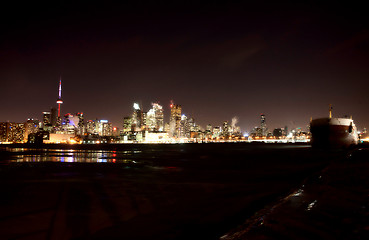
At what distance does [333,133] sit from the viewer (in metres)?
73.0

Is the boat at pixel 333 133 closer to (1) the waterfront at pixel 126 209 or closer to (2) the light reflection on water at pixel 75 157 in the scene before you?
(2) the light reflection on water at pixel 75 157

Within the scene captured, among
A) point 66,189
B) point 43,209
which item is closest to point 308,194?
point 43,209

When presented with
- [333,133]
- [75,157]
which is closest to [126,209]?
[75,157]

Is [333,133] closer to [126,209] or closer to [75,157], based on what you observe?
[75,157]

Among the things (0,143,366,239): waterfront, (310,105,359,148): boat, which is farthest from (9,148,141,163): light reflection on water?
(310,105,359,148): boat

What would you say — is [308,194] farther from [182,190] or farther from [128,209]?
[128,209]

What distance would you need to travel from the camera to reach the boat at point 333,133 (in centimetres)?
7288

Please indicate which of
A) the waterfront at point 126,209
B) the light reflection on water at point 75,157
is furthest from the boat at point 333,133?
the waterfront at point 126,209

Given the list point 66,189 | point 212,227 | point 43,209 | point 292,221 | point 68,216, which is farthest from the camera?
point 66,189

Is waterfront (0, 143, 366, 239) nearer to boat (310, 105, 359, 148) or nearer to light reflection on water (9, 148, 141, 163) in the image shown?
light reflection on water (9, 148, 141, 163)

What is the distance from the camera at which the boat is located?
72875 millimetres

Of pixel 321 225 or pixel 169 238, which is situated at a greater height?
pixel 321 225

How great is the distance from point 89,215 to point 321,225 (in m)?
6.41

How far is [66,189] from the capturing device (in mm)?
12469
